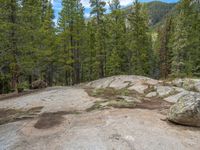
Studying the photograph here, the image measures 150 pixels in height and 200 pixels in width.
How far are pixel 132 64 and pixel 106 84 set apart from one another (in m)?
14.8

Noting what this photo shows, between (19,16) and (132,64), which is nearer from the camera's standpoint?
(19,16)

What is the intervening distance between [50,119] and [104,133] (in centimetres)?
321

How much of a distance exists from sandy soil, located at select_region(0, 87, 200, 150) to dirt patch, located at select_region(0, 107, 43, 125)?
844mm

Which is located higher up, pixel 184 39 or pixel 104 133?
pixel 184 39

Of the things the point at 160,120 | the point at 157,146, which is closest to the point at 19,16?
the point at 160,120

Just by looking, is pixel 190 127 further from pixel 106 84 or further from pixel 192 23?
pixel 192 23

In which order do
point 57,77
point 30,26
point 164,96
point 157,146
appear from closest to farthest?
point 157,146, point 164,96, point 30,26, point 57,77

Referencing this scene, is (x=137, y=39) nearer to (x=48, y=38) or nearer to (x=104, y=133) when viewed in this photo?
(x=48, y=38)

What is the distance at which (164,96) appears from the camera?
1686 cm

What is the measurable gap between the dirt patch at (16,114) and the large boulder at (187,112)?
613cm

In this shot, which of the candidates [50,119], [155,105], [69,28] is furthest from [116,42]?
[50,119]

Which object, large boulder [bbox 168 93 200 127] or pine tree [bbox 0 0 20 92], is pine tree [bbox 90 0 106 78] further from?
large boulder [bbox 168 93 200 127]

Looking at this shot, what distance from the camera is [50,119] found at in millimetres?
10664

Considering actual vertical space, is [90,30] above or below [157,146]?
above
